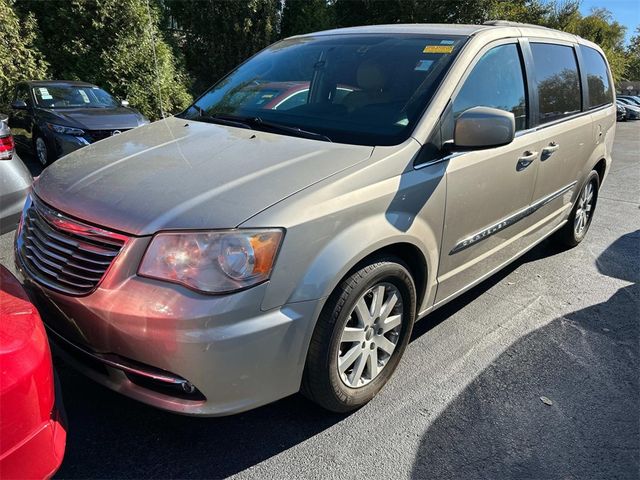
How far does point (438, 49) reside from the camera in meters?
3.00

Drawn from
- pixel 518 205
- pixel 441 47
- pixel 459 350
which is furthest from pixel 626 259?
pixel 441 47

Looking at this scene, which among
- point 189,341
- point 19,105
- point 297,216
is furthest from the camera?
point 19,105

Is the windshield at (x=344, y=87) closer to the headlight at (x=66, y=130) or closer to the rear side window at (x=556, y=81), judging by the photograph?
the rear side window at (x=556, y=81)

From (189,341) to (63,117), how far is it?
276 inches

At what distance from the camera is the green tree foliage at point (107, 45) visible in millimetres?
12742

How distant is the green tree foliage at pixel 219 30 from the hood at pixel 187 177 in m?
15.6

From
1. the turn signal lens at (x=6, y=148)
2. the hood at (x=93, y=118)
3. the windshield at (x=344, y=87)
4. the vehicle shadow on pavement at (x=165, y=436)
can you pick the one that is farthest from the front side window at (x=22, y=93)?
the vehicle shadow on pavement at (x=165, y=436)

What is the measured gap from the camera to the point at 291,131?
2785 millimetres

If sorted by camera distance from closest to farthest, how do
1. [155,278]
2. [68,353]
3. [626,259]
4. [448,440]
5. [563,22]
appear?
1. [155,278]
2. [68,353]
3. [448,440]
4. [626,259]
5. [563,22]

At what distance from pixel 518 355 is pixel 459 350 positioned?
0.36m

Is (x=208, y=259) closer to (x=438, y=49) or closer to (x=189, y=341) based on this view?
(x=189, y=341)

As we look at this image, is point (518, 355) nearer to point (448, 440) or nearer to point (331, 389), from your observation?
point (448, 440)

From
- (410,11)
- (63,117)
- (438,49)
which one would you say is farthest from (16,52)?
(410,11)

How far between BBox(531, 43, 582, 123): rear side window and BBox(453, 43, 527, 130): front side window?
10.3 inches
